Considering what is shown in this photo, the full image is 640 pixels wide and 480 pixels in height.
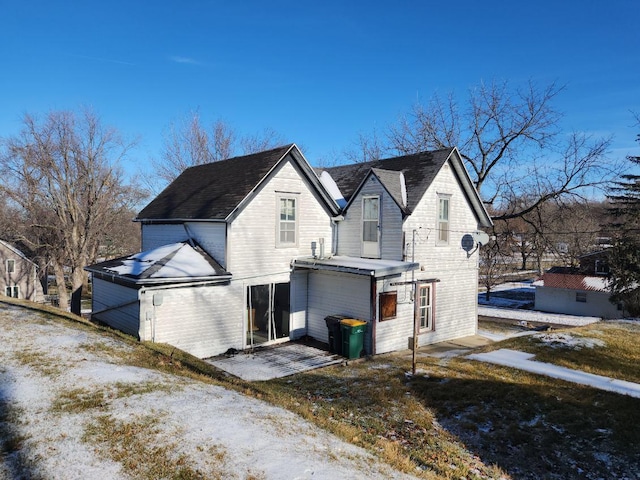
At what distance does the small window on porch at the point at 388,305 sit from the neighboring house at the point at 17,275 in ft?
142

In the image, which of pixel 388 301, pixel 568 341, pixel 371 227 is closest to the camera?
pixel 388 301

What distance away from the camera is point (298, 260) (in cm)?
1566

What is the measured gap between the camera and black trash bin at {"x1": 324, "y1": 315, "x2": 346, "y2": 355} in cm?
1398

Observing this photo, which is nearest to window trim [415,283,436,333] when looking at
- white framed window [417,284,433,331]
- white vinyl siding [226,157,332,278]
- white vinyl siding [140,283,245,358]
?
white framed window [417,284,433,331]

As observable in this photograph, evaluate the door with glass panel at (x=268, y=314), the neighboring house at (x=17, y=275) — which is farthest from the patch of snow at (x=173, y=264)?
the neighboring house at (x=17, y=275)

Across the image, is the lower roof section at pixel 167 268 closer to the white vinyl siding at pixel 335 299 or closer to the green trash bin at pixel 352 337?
the white vinyl siding at pixel 335 299

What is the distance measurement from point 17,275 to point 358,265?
146 feet

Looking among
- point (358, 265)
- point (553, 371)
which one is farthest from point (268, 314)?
point (553, 371)

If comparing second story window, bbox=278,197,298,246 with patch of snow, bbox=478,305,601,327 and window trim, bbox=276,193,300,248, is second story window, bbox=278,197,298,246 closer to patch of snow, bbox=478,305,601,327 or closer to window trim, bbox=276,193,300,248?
window trim, bbox=276,193,300,248

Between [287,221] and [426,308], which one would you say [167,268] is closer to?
[287,221]

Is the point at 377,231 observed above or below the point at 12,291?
above

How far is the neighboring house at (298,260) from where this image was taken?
44.0 feet

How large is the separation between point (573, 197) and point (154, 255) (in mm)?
23769

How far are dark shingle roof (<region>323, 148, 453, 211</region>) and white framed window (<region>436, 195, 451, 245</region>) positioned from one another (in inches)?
44.5
